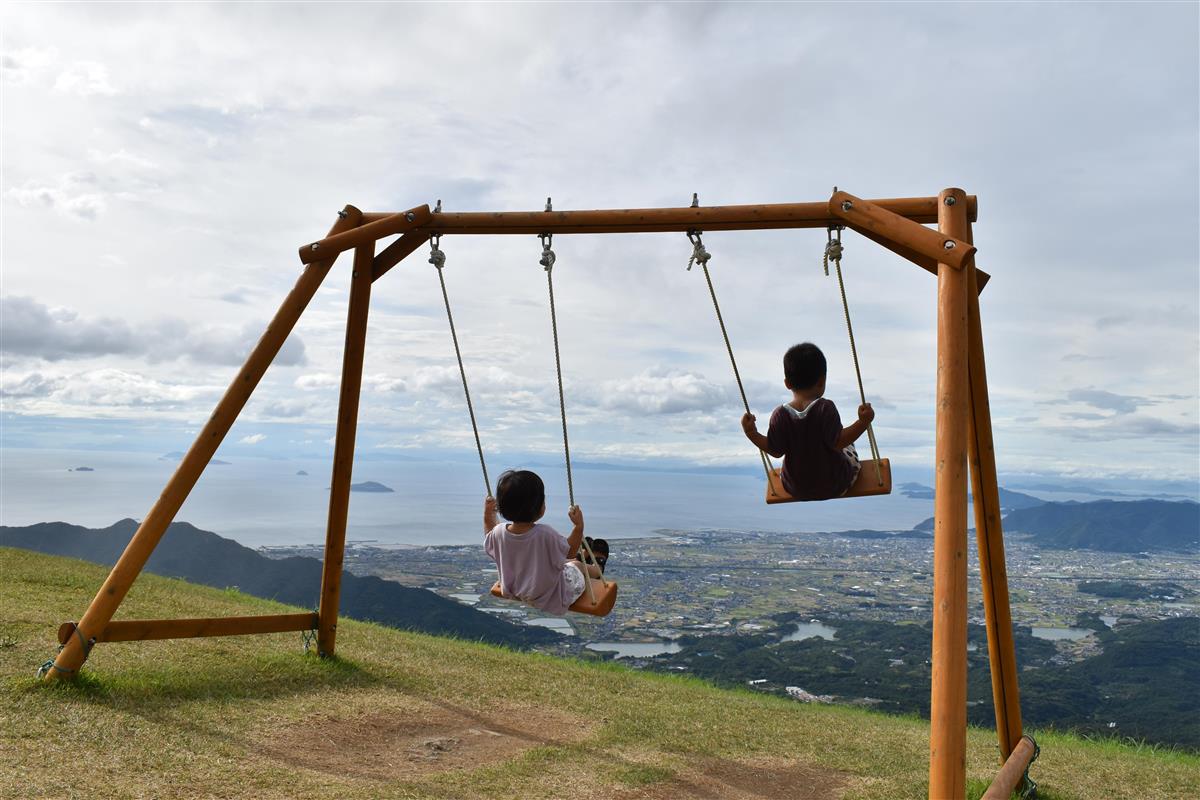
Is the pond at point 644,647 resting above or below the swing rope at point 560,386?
below

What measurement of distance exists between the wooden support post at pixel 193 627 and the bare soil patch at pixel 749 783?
3.85 m

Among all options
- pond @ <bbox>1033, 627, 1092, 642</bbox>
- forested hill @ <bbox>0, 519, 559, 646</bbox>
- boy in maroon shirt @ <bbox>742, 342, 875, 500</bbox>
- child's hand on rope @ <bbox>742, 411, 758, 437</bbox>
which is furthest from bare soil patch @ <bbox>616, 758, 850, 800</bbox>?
pond @ <bbox>1033, 627, 1092, 642</bbox>

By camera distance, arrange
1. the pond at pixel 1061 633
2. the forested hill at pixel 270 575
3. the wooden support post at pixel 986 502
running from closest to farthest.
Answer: the wooden support post at pixel 986 502
the forested hill at pixel 270 575
the pond at pixel 1061 633

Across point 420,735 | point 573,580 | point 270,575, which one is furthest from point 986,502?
point 270,575

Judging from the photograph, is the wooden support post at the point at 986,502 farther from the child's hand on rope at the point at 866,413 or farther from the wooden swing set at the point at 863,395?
the child's hand on rope at the point at 866,413

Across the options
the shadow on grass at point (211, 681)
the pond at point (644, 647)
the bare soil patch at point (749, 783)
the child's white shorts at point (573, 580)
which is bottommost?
the pond at point (644, 647)

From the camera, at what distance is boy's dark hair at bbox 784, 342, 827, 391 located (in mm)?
6348

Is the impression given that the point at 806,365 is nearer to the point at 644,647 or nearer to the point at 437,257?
the point at 437,257

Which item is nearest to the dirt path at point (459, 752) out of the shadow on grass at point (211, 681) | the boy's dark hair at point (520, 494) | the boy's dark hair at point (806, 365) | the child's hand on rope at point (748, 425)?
the shadow on grass at point (211, 681)

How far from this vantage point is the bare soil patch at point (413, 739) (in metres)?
6.34

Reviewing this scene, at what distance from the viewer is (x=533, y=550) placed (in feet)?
21.1

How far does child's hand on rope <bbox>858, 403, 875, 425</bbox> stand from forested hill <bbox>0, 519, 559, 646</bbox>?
39.6 m

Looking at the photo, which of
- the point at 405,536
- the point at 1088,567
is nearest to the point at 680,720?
the point at 1088,567

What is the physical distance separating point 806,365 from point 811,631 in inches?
2607
